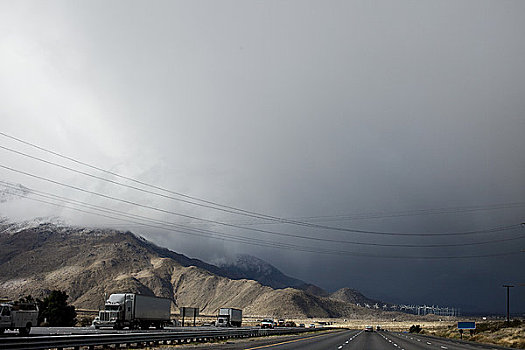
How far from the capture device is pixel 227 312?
96.0 m

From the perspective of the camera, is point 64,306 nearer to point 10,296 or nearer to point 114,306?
point 114,306

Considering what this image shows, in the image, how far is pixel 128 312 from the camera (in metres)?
61.7

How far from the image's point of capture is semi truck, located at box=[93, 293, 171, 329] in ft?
197

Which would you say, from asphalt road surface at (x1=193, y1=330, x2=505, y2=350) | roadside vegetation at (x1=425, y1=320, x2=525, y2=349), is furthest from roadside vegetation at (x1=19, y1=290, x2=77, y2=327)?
roadside vegetation at (x1=425, y1=320, x2=525, y2=349)

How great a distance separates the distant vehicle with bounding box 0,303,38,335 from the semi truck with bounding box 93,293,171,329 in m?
16.2

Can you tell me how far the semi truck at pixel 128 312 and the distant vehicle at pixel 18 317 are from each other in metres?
16.2

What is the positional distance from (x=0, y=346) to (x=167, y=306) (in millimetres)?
53120

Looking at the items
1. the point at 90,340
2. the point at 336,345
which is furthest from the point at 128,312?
the point at 90,340

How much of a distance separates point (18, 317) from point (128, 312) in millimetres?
20916

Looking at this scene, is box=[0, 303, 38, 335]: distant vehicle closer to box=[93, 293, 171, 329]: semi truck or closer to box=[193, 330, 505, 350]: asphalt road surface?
box=[93, 293, 171, 329]: semi truck

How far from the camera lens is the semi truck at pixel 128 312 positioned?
197ft

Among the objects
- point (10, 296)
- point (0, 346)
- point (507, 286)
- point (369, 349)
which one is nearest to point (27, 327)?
point (0, 346)

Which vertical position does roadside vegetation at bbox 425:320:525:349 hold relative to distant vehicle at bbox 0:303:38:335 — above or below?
below

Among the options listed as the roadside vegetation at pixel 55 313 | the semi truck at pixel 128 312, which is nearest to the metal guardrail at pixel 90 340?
the semi truck at pixel 128 312
